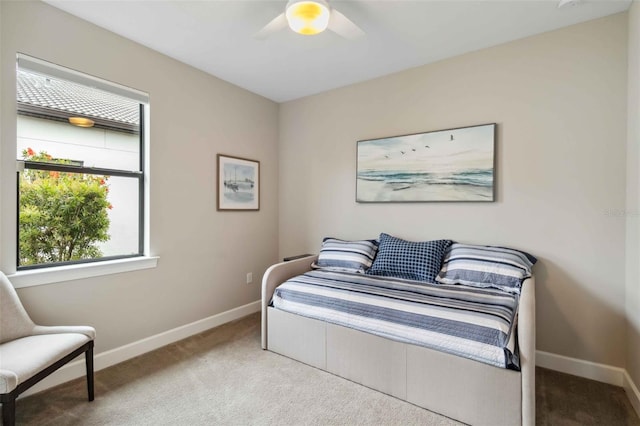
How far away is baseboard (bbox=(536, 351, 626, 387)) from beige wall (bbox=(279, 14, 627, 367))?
0.15ft

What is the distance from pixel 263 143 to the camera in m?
3.76

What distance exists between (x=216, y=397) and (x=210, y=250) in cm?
150

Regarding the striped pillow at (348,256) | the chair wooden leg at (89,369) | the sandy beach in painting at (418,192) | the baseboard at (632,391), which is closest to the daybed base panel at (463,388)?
the baseboard at (632,391)

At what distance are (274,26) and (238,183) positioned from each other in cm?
186

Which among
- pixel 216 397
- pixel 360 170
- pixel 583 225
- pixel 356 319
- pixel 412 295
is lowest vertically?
pixel 216 397

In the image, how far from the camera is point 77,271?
7.23ft

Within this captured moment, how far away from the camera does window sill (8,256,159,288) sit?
1.98 meters

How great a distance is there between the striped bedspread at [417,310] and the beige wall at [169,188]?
99cm

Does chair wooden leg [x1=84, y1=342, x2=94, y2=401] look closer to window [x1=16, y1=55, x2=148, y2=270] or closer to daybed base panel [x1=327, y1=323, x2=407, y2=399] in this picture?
window [x1=16, y1=55, x2=148, y2=270]

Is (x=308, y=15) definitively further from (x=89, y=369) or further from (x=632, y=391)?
(x=632, y=391)

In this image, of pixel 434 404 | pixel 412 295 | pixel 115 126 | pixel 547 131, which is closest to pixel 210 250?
pixel 115 126

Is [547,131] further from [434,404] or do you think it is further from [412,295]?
[434,404]

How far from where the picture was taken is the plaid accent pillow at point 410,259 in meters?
2.56

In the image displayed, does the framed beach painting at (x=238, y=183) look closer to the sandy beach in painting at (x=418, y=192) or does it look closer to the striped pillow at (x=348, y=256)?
the striped pillow at (x=348, y=256)
